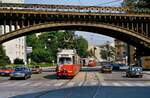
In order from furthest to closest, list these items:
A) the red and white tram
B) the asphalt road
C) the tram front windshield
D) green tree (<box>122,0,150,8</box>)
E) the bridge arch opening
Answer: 1. green tree (<box>122,0,150,8</box>)
2. the bridge arch opening
3. the tram front windshield
4. the red and white tram
5. the asphalt road

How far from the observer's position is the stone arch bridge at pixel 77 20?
74375mm

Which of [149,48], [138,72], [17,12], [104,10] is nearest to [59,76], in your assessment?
[138,72]

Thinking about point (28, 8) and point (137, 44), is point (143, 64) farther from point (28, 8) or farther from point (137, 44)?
point (28, 8)

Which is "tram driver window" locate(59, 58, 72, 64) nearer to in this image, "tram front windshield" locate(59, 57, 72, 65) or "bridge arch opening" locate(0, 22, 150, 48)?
"tram front windshield" locate(59, 57, 72, 65)

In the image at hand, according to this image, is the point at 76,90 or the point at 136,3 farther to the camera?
the point at 136,3

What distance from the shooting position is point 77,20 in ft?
254

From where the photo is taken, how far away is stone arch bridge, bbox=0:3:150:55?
74.4m

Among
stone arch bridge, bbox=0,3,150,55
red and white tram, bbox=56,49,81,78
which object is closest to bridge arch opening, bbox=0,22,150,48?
stone arch bridge, bbox=0,3,150,55

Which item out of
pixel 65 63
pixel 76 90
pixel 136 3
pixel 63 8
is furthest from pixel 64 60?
pixel 136 3

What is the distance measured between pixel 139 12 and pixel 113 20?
434 centimetres

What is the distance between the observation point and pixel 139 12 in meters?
78.2

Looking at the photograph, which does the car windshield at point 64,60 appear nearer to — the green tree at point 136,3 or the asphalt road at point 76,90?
the asphalt road at point 76,90

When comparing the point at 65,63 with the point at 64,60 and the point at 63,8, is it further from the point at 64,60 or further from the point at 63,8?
the point at 63,8

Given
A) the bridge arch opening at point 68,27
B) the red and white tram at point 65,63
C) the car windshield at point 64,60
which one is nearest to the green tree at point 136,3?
the bridge arch opening at point 68,27
